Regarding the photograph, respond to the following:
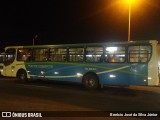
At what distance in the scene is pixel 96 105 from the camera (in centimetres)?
1295

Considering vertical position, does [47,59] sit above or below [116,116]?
above

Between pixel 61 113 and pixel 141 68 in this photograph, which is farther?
pixel 141 68

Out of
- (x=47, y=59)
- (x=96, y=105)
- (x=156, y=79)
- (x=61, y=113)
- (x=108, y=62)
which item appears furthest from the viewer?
(x=47, y=59)

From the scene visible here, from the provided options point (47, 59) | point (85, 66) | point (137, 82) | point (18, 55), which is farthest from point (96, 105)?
point (18, 55)

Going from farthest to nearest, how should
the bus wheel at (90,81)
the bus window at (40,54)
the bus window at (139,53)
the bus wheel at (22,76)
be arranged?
the bus wheel at (22,76) < the bus window at (40,54) < the bus wheel at (90,81) < the bus window at (139,53)

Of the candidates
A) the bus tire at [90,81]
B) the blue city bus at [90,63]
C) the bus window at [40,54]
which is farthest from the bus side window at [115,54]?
the bus window at [40,54]

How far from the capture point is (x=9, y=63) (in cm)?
2405

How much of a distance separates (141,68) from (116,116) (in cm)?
742

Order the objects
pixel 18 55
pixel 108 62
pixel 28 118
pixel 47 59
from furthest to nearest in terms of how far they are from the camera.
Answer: pixel 18 55 < pixel 47 59 < pixel 108 62 < pixel 28 118

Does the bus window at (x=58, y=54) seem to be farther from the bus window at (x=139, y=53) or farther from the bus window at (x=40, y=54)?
the bus window at (x=139, y=53)

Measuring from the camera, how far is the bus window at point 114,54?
60.7 feet

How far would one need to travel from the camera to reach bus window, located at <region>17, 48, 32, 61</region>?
915 inches

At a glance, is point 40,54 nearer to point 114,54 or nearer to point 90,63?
point 90,63

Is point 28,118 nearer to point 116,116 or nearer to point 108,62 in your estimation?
point 116,116
